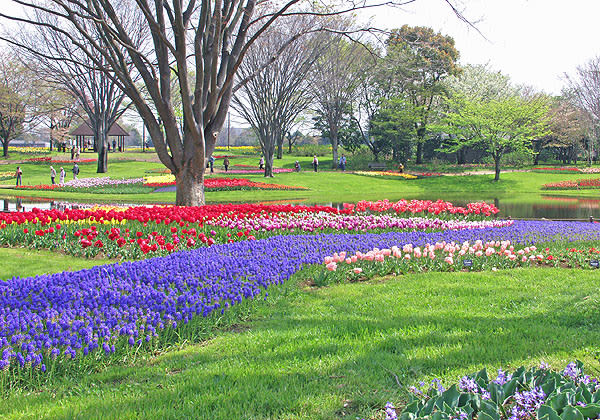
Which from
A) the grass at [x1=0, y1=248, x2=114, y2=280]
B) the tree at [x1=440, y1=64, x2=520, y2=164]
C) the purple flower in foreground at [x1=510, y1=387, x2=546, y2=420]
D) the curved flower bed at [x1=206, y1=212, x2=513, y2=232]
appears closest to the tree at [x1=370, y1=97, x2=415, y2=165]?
the tree at [x1=440, y1=64, x2=520, y2=164]

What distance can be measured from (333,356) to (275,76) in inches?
1082

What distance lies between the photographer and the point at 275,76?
29.8 meters

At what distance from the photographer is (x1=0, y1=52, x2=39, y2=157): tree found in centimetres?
4925

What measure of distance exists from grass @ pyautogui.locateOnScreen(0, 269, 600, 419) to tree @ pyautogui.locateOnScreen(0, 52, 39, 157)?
5134cm

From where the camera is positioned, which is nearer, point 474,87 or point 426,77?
point 474,87

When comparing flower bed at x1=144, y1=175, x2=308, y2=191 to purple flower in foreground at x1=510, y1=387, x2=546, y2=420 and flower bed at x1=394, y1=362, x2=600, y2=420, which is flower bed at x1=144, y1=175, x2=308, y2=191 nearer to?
flower bed at x1=394, y1=362, x2=600, y2=420

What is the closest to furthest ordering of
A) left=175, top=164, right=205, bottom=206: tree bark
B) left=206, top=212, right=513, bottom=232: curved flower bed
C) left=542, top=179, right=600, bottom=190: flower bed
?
left=206, top=212, right=513, bottom=232: curved flower bed, left=175, top=164, right=205, bottom=206: tree bark, left=542, top=179, right=600, bottom=190: flower bed

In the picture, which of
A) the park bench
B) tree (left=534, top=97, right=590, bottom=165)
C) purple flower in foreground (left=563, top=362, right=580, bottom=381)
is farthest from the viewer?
tree (left=534, top=97, right=590, bottom=165)

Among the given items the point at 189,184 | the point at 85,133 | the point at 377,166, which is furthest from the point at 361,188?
the point at 85,133

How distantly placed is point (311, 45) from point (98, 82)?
18.4 meters

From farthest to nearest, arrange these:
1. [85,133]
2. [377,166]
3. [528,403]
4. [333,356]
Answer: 1. [85,133]
2. [377,166]
3. [333,356]
4. [528,403]

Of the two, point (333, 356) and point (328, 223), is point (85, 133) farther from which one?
point (333, 356)

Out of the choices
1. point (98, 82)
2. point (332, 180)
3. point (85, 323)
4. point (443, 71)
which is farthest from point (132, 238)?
point (443, 71)

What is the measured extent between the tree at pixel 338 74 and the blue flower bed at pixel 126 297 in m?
22.2
